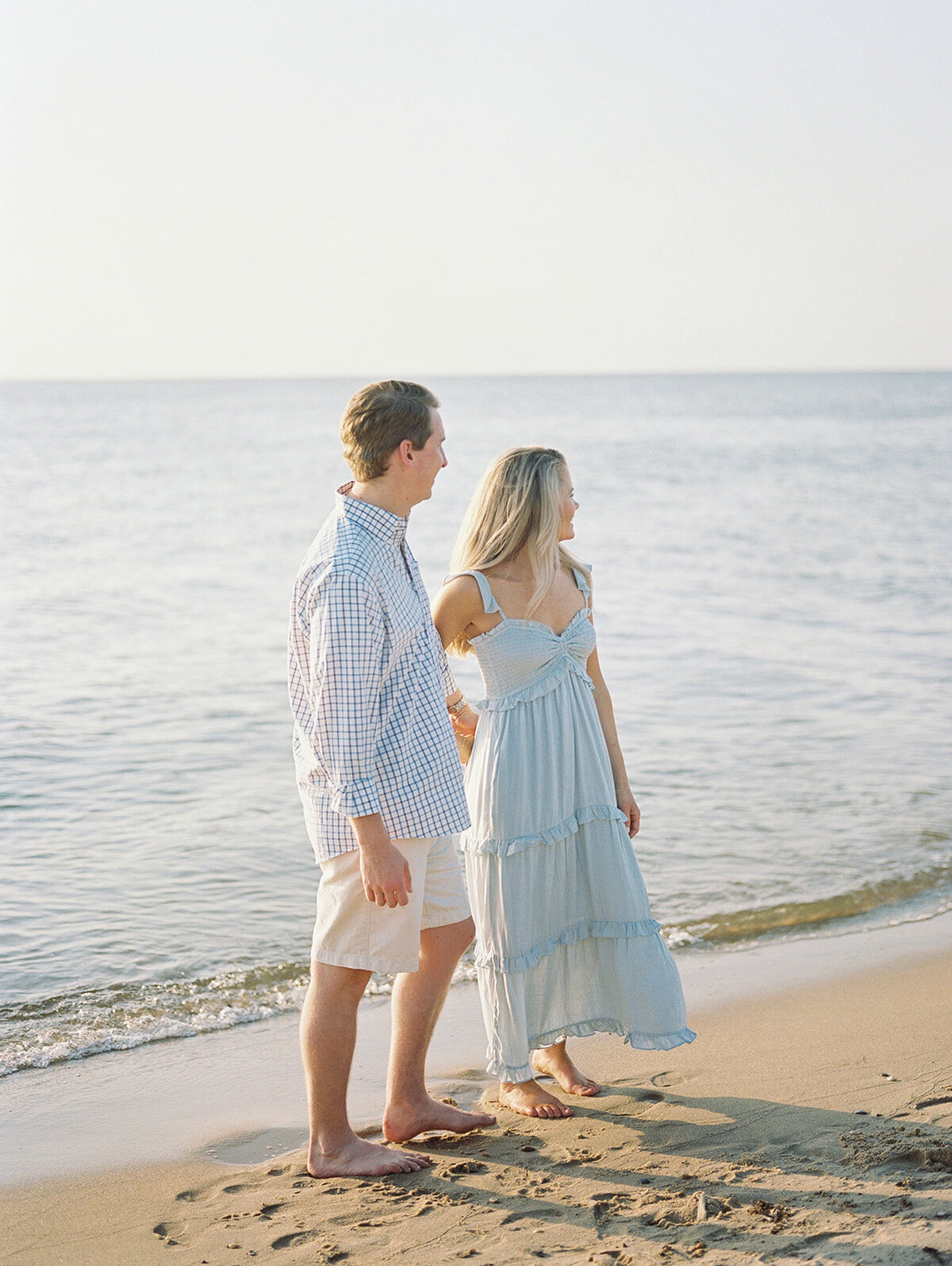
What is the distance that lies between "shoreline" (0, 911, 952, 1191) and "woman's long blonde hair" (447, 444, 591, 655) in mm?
1531

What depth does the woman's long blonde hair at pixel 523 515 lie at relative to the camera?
3723 mm

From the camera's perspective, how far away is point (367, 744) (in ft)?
10.3

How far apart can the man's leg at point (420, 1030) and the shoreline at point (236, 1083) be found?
0.27m

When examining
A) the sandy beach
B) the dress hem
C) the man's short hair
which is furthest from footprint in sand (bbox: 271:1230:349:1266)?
the man's short hair

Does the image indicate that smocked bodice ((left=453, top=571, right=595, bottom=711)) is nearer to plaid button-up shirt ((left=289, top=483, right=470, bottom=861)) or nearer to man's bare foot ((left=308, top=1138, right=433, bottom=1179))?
plaid button-up shirt ((left=289, top=483, right=470, bottom=861))

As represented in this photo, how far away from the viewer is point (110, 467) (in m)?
38.4

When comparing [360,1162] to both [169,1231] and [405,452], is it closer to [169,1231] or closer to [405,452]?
[169,1231]

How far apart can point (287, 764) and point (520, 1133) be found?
4.98m

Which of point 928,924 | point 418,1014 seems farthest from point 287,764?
point 418,1014

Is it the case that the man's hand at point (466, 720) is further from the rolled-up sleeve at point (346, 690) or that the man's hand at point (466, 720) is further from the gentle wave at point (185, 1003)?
the gentle wave at point (185, 1003)

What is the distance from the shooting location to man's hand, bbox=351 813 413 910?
3.11 metres

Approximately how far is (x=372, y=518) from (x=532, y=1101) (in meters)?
1.77

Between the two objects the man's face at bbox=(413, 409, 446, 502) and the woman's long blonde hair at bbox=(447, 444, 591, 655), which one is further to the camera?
the woman's long blonde hair at bbox=(447, 444, 591, 655)

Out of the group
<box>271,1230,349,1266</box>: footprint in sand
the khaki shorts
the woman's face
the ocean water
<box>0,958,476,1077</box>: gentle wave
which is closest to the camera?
<box>271,1230,349,1266</box>: footprint in sand
